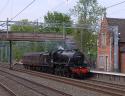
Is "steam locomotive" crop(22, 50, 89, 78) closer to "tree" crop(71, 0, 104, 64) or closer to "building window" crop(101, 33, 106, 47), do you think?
"building window" crop(101, 33, 106, 47)

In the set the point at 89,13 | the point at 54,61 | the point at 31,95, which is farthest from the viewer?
the point at 89,13

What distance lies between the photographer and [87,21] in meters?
70.0

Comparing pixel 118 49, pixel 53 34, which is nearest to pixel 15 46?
pixel 53 34

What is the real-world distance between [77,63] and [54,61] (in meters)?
4.13

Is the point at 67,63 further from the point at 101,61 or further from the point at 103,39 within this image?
the point at 103,39

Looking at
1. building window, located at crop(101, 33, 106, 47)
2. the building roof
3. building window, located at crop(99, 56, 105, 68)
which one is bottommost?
building window, located at crop(99, 56, 105, 68)

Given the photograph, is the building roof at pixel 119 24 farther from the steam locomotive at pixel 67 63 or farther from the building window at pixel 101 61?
the steam locomotive at pixel 67 63

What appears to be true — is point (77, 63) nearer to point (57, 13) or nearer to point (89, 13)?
point (89, 13)

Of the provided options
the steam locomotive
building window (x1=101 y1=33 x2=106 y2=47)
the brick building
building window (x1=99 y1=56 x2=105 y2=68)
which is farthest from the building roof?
the steam locomotive

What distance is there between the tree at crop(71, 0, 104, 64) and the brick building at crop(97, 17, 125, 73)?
242 inches

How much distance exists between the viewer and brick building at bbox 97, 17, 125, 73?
175 ft

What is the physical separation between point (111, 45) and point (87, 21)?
48.4 feet

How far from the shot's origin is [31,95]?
2142cm

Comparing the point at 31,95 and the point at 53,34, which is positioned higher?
the point at 53,34
